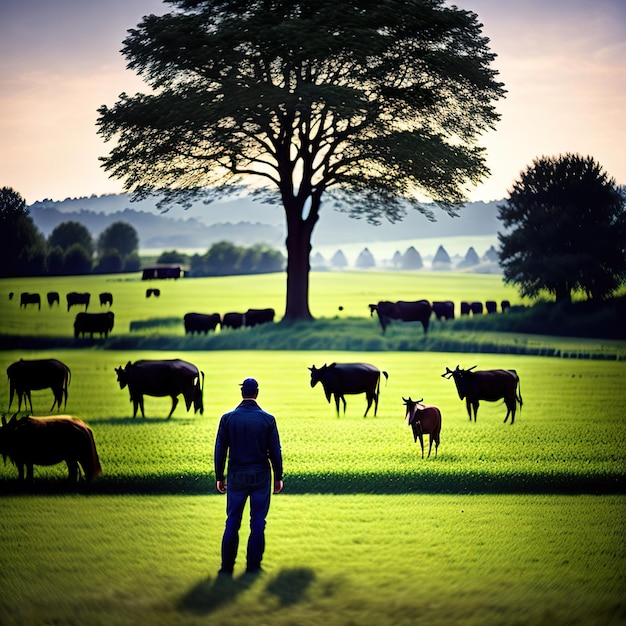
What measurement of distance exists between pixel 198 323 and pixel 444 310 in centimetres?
573

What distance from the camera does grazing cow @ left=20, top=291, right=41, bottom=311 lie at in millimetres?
18344

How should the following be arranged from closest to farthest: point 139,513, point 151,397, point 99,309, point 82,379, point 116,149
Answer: point 139,513
point 151,397
point 82,379
point 116,149
point 99,309

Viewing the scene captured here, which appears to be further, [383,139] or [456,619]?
[383,139]

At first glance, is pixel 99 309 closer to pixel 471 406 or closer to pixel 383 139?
pixel 383 139

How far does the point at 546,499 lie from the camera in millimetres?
10531

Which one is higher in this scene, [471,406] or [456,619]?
[471,406]

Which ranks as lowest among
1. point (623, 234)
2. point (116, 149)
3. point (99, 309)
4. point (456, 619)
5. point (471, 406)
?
point (456, 619)

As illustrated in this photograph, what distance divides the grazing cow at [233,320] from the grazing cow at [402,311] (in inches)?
121

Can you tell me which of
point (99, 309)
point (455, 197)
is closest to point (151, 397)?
point (99, 309)

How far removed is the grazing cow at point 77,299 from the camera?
1808 centimetres

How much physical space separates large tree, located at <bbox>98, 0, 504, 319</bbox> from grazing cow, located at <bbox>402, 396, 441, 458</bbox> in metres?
7.78

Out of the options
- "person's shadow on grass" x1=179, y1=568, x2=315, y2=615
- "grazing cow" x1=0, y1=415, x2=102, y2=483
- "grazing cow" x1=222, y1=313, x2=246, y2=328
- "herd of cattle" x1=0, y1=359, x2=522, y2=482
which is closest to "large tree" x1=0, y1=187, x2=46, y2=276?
"herd of cattle" x1=0, y1=359, x2=522, y2=482

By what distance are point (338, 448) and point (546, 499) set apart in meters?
2.83

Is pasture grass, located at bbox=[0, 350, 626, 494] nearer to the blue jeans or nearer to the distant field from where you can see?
the distant field
